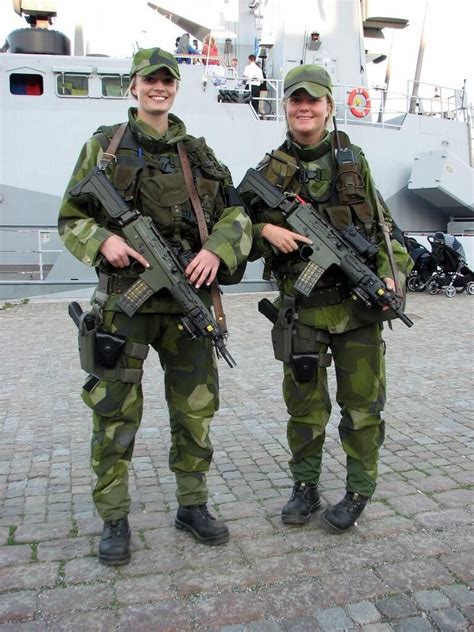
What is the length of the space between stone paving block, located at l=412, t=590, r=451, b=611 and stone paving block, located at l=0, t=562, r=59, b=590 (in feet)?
4.23

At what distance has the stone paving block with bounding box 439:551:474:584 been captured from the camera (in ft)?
7.43

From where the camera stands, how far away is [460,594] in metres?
2.14

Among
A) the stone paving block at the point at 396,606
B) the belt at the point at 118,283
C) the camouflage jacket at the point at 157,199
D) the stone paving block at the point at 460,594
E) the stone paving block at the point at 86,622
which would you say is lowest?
the stone paving block at the point at 86,622

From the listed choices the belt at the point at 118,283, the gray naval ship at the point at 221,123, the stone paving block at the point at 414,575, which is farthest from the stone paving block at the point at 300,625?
the gray naval ship at the point at 221,123

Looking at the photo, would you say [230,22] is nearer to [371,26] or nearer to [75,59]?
[371,26]

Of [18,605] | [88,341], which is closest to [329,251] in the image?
[88,341]

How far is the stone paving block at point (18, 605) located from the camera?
80.6 inches

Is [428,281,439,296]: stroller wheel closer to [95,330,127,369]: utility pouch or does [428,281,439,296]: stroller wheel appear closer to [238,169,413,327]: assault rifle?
[238,169,413,327]: assault rifle

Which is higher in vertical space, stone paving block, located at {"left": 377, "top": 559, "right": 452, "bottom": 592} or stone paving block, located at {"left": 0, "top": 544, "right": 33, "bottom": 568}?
stone paving block, located at {"left": 377, "top": 559, "right": 452, "bottom": 592}

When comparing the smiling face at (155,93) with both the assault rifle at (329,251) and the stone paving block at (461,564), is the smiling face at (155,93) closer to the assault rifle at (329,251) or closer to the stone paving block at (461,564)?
the assault rifle at (329,251)

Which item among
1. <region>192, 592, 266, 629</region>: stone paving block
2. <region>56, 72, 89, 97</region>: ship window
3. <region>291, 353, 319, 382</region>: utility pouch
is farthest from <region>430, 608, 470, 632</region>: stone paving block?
<region>56, 72, 89, 97</region>: ship window

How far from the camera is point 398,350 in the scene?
658cm

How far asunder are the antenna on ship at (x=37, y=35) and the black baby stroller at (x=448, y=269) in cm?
778

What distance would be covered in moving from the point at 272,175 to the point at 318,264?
0.44m
